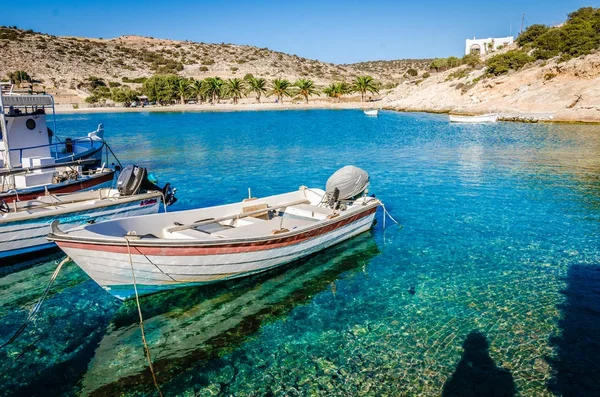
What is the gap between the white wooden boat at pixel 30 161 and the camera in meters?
14.7

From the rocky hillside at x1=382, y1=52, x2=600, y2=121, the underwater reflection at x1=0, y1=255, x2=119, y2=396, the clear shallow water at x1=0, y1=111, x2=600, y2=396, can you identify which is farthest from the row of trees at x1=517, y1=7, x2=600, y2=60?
the underwater reflection at x1=0, y1=255, x2=119, y2=396

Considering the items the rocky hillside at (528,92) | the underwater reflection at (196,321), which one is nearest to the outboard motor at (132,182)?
the underwater reflection at (196,321)

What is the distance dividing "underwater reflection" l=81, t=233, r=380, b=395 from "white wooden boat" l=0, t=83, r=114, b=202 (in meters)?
7.71

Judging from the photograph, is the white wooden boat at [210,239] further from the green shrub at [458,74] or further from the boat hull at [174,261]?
the green shrub at [458,74]

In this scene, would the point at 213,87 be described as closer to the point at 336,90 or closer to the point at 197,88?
the point at 197,88

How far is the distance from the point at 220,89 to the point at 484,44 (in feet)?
251

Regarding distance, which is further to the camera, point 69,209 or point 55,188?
point 55,188

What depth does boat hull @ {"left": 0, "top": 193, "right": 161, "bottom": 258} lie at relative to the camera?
37.7 ft

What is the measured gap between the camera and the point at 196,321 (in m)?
9.10

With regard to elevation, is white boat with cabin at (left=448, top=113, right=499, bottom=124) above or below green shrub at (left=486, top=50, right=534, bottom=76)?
below

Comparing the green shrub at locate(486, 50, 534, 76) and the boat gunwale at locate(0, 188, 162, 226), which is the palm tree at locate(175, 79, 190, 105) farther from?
the boat gunwale at locate(0, 188, 162, 226)

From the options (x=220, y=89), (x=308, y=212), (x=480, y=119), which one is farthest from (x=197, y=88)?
(x=308, y=212)

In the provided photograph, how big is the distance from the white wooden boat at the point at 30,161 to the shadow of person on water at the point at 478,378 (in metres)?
13.5

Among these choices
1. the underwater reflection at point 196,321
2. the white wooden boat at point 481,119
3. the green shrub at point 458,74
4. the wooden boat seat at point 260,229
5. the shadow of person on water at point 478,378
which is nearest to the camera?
the shadow of person on water at point 478,378
